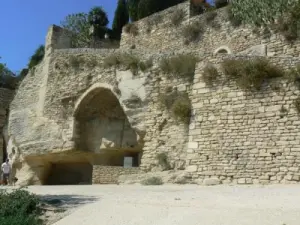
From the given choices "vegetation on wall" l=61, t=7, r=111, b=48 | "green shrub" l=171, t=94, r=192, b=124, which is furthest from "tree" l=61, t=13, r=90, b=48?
"green shrub" l=171, t=94, r=192, b=124

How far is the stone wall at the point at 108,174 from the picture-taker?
570 inches

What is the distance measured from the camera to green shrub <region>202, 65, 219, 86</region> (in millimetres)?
12391

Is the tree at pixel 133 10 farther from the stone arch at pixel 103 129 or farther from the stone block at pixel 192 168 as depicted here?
the stone block at pixel 192 168

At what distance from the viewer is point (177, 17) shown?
21812 millimetres

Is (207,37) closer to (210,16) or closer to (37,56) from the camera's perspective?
(210,16)

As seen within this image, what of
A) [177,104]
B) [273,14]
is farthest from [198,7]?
[177,104]

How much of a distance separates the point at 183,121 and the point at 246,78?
2470 millimetres

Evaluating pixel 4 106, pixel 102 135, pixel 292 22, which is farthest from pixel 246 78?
pixel 4 106

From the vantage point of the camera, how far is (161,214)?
20.8 feet

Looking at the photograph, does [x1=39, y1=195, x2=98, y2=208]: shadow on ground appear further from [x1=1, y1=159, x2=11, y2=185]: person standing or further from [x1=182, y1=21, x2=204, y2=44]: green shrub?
[x1=182, y1=21, x2=204, y2=44]: green shrub

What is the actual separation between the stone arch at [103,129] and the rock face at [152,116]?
0.14 feet

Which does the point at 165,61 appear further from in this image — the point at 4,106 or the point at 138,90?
the point at 4,106

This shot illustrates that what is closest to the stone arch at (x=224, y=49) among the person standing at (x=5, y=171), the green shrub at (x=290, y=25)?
the green shrub at (x=290, y=25)

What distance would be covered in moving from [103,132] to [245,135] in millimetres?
7598
